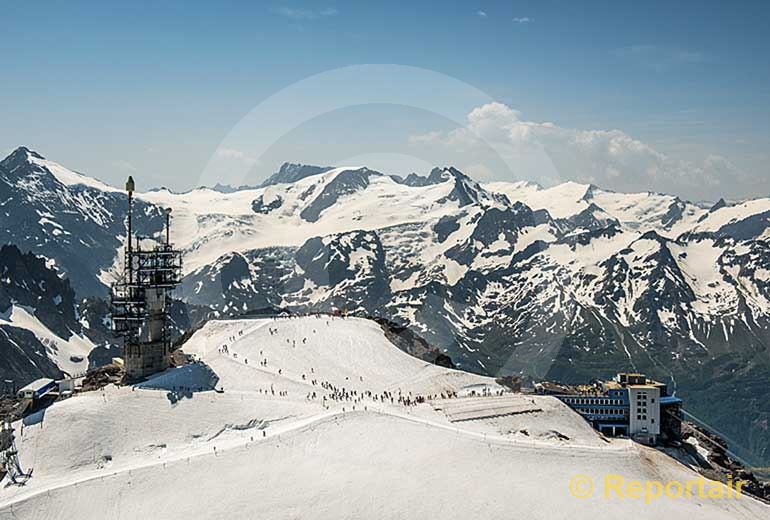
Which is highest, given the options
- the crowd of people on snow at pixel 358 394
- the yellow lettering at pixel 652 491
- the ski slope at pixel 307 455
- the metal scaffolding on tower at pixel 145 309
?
the metal scaffolding on tower at pixel 145 309

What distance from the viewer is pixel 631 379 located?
94062 mm

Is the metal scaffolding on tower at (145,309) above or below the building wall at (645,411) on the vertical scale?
above

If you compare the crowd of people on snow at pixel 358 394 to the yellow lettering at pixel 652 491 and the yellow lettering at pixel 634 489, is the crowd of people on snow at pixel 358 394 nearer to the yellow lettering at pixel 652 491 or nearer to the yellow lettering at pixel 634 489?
the yellow lettering at pixel 634 489

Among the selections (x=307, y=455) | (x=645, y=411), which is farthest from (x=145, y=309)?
(x=645, y=411)

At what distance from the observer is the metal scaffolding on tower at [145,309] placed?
8269cm

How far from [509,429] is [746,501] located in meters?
22.2

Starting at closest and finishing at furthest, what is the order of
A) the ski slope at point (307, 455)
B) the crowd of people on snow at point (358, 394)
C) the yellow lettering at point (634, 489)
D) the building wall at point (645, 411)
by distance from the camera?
the ski slope at point (307, 455) → the yellow lettering at point (634, 489) → the crowd of people on snow at point (358, 394) → the building wall at point (645, 411)

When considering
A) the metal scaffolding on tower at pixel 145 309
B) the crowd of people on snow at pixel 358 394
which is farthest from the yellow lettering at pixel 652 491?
the metal scaffolding on tower at pixel 145 309

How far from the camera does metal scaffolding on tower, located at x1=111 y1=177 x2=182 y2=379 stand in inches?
3255

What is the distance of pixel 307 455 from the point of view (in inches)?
2483

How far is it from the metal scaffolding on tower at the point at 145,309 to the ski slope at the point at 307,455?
4115mm

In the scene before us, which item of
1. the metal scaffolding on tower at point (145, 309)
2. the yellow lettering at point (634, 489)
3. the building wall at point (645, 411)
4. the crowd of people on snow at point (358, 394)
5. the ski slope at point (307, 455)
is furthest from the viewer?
the building wall at point (645, 411)

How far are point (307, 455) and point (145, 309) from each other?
32.7 metres

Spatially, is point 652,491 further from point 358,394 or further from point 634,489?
point 358,394
